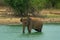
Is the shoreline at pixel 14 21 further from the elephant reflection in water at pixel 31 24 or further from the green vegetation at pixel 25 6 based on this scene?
the elephant reflection in water at pixel 31 24

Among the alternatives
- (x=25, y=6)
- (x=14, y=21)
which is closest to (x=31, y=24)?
(x=14, y=21)

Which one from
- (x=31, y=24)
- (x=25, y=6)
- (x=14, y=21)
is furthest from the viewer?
(x=25, y=6)

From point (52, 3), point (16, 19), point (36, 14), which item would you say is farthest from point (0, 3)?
point (16, 19)

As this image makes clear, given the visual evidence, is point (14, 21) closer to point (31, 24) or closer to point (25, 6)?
point (25, 6)

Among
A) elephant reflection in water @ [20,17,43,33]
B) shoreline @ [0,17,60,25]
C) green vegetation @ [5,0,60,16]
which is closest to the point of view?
elephant reflection in water @ [20,17,43,33]

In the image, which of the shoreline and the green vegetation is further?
the green vegetation

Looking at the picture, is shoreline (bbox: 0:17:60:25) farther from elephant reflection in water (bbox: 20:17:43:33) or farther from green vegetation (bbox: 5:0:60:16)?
elephant reflection in water (bbox: 20:17:43:33)

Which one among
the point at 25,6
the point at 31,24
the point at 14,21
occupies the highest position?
the point at 25,6

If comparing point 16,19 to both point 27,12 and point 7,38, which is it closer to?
point 27,12

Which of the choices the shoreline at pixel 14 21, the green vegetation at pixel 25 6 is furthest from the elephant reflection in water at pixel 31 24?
the green vegetation at pixel 25 6

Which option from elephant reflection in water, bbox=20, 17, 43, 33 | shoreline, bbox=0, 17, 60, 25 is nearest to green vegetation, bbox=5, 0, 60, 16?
shoreline, bbox=0, 17, 60, 25

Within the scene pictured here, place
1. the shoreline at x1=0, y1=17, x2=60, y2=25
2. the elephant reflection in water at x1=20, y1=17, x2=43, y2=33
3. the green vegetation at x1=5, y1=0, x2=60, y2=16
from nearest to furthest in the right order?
1. the elephant reflection in water at x1=20, y1=17, x2=43, y2=33
2. the shoreline at x1=0, y1=17, x2=60, y2=25
3. the green vegetation at x1=5, y1=0, x2=60, y2=16

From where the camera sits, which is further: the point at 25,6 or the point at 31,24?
the point at 25,6

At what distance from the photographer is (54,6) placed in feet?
156
